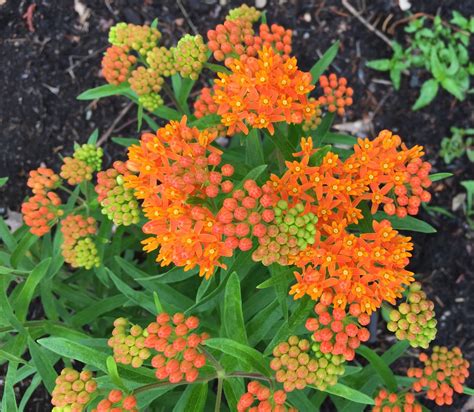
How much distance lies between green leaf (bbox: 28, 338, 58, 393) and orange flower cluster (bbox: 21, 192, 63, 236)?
625 mm

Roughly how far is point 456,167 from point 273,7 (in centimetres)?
221

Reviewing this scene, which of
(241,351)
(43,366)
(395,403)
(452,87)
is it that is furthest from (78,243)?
(452,87)

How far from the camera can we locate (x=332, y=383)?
2.22m

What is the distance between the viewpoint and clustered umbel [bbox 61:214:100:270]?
9.21 feet

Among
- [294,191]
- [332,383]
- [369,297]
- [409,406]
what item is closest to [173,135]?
[294,191]

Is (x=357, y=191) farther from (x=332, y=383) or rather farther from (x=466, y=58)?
(x=466, y=58)

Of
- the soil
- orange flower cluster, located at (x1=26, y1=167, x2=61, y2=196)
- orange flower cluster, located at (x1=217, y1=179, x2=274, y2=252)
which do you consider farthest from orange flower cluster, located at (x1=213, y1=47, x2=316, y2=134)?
the soil

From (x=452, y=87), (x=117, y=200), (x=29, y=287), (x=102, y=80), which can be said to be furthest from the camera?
(x=102, y=80)

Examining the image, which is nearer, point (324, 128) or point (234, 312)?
point (234, 312)

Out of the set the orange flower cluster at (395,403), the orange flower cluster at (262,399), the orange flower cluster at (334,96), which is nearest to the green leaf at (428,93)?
the orange flower cluster at (334,96)

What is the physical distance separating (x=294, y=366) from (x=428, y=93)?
3.25 metres

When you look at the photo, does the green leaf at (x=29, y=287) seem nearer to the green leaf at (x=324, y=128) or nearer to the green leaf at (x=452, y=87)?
the green leaf at (x=324, y=128)

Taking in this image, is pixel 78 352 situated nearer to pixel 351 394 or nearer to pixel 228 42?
pixel 351 394

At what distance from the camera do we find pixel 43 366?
8.70 feet
